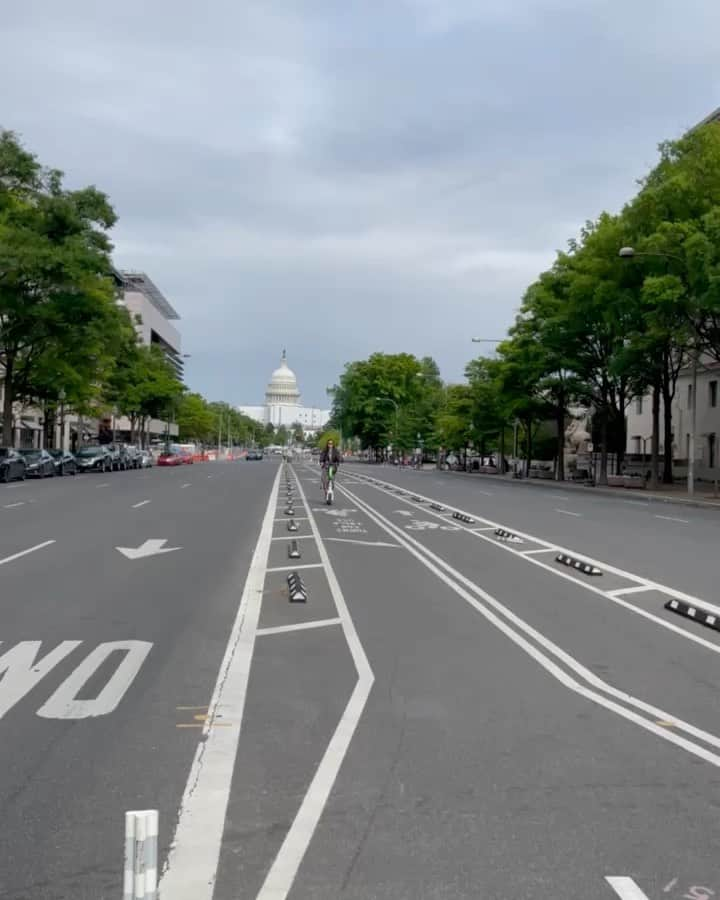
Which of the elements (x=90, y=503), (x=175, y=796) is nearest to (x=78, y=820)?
(x=175, y=796)

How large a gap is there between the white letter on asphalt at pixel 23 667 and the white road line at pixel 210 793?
128 centimetres

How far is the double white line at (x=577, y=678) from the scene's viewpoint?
6.10 meters

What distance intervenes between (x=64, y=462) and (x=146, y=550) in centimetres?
3664

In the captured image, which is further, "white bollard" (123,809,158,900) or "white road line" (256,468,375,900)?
"white road line" (256,468,375,900)

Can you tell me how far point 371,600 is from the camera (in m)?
11.2

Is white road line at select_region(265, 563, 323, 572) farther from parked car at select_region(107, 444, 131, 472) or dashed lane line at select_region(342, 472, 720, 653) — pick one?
parked car at select_region(107, 444, 131, 472)

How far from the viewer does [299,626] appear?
9.53 meters

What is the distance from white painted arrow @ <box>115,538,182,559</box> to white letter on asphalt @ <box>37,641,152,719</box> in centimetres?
642

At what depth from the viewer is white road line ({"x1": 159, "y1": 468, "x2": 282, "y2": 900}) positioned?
4035 millimetres

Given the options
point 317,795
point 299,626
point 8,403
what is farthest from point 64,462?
point 317,795

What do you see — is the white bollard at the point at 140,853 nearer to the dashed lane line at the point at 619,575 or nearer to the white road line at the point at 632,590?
the dashed lane line at the point at 619,575

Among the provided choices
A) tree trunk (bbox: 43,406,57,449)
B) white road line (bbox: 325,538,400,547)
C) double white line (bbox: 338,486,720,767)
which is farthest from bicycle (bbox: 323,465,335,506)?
tree trunk (bbox: 43,406,57,449)

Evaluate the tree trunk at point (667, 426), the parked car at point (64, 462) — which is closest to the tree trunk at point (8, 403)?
the parked car at point (64, 462)

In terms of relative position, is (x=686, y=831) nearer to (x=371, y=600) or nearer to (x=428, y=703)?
(x=428, y=703)
